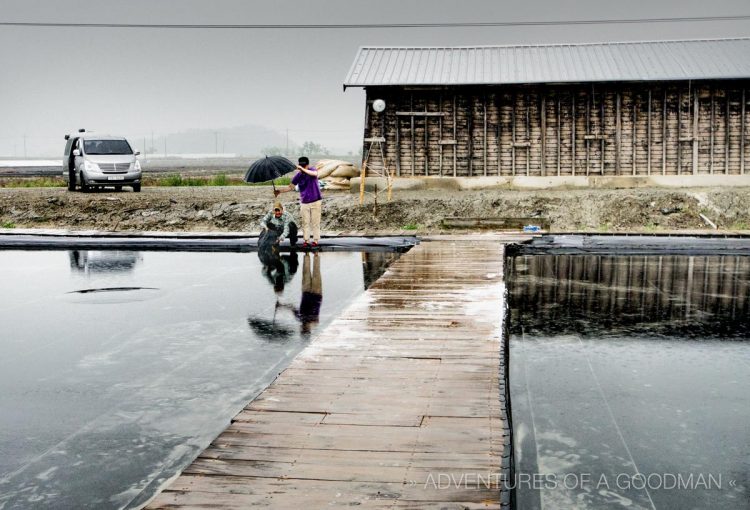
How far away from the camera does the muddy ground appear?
2144cm

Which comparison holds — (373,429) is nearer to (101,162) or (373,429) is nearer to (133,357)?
(133,357)

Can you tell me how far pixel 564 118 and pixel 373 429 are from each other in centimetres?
2233

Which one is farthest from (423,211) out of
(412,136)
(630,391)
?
(630,391)

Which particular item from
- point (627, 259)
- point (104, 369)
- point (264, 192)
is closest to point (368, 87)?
point (264, 192)

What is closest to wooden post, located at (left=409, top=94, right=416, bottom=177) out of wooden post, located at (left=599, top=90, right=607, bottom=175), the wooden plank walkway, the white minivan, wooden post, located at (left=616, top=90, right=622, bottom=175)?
wooden post, located at (left=599, top=90, right=607, bottom=175)

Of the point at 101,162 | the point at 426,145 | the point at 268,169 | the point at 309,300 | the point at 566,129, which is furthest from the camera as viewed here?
the point at 101,162

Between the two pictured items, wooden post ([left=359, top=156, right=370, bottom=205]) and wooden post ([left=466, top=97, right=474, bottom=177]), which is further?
wooden post ([left=466, top=97, right=474, bottom=177])

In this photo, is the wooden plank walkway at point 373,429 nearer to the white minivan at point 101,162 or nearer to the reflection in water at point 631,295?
the reflection in water at point 631,295

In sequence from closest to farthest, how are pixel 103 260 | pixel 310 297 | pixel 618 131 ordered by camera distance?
pixel 310 297, pixel 103 260, pixel 618 131

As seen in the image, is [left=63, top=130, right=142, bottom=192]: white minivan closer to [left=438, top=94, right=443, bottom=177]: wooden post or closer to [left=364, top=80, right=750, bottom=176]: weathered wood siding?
[left=364, top=80, right=750, bottom=176]: weathered wood siding

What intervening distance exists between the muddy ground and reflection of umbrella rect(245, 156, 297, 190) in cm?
721

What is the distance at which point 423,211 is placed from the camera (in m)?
22.3

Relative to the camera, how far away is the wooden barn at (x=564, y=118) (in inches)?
977

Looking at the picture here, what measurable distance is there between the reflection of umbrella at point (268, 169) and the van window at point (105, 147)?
52.5ft
